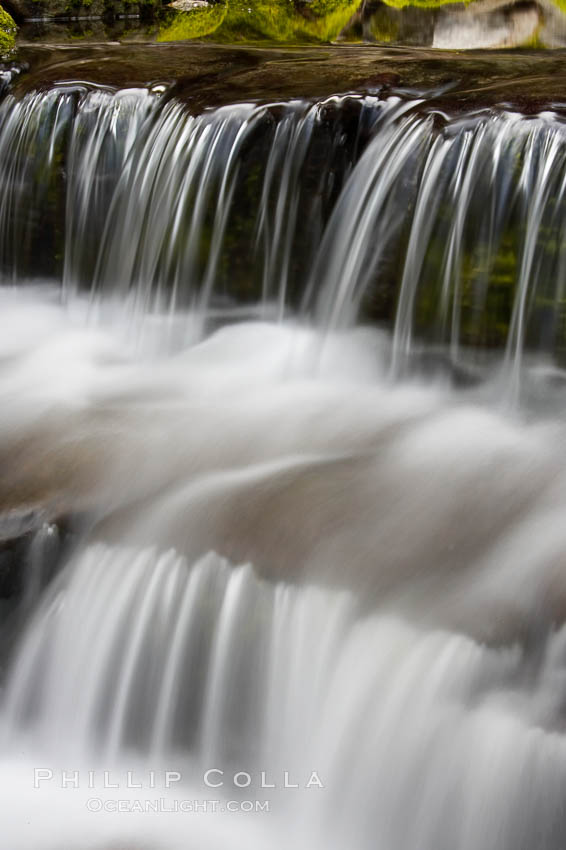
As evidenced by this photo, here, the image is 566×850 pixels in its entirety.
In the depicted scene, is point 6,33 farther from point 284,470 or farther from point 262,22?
point 284,470

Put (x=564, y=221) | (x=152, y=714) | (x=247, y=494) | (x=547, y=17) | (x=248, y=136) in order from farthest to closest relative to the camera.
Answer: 1. (x=547, y=17)
2. (x=248, y=136)
3. (x=564, y=221)
4. (x=247, y=494)
5. (x=152, y=714)

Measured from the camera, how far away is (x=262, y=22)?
876 centimetres

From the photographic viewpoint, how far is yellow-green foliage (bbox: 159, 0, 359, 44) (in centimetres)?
789

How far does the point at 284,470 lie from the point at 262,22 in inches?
235

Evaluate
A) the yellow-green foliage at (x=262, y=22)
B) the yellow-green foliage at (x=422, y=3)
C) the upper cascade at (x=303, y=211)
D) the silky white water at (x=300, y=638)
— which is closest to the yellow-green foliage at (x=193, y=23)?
the yellow-green foliage at (x=262, y=22)

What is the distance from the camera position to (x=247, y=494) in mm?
3592

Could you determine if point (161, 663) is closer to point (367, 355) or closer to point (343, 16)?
point (367, 355)

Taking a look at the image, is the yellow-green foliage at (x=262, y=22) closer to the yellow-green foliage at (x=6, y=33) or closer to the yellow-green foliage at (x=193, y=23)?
the yellow-green foliage at (x=193, y=23)

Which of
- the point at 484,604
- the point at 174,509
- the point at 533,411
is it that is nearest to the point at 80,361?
the point at 174,509

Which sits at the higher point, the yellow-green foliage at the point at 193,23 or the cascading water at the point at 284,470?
the yellow-green foliage at the point at 193,23

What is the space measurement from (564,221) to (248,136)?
1.61m

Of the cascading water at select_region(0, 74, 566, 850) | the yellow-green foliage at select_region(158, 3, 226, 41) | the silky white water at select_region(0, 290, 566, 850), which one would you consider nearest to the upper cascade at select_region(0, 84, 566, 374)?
the cascading water at select_region(0, 74, 566, 850)

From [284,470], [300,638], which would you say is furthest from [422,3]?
[300,638]

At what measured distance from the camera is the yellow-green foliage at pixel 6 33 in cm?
728
